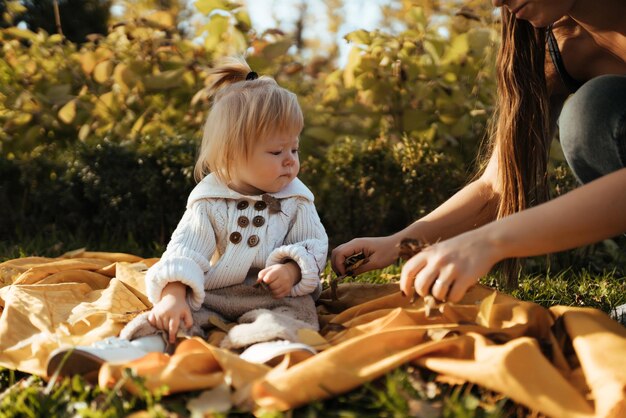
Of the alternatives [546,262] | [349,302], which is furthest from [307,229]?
[546,262]

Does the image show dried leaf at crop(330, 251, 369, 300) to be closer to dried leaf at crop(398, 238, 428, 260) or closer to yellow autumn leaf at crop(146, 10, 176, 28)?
dried leaf at crop(398, 238, 428, 260)

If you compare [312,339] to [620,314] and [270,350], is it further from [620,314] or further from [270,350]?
[620,314]

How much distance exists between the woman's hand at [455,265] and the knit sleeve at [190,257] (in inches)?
25.7

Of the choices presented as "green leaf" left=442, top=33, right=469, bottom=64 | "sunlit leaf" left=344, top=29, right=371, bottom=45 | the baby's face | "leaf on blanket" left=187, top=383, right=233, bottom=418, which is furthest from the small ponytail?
"green leaf" left=442, top=33, right=469, bottom=64

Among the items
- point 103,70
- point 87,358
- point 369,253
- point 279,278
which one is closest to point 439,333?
point 279,278

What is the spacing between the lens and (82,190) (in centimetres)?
410

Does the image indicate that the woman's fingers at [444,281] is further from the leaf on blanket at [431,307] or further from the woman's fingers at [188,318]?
the woman's fingers at [188,318]

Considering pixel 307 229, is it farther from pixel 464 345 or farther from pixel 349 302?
pixel 464 345

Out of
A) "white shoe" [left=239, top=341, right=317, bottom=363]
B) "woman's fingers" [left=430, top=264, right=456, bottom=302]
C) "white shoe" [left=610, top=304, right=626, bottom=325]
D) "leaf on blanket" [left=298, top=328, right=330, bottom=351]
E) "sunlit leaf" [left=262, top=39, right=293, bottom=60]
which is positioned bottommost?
"white shoe" [left=610, top=304, right=626, bottom=325]

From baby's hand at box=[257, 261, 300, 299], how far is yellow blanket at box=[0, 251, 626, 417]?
168 millimetres

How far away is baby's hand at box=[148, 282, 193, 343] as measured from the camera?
203 centimetres

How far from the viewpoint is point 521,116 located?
250 centimetres

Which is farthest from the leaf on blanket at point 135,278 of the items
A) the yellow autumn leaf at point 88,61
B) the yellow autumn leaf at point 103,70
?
the yellow autumn leaf at point 88,61

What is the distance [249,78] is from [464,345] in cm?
116
